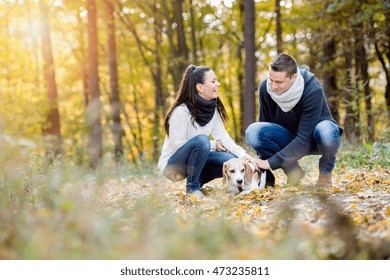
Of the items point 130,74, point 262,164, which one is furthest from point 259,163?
point 130,74

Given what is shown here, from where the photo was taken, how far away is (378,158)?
24.6ft

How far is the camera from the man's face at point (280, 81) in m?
5.11

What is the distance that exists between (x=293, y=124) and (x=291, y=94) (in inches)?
22.9

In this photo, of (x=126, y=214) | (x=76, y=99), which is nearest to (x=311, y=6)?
(x=126, y=214)

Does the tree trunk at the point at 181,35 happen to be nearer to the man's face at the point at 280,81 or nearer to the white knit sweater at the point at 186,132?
the white knit sweater at the point at 186,132

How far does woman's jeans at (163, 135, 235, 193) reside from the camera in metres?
5.66

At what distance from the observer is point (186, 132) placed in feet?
19.1

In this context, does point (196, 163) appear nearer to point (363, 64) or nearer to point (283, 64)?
point (283, 64)

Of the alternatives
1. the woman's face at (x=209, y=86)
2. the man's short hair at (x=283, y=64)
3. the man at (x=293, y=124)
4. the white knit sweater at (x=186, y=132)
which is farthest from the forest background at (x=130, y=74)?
the man's short hair at (x=283, y=64)

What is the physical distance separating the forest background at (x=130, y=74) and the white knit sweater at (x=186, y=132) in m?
0.71

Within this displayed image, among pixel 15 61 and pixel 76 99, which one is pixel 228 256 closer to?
pixel 15 61

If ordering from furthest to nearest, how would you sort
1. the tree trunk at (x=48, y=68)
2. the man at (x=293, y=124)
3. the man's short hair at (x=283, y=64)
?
the tree trunk at (x=48, y=68) → the man at (x=293, y=124) → the man's short hair at (x=283, y=64)

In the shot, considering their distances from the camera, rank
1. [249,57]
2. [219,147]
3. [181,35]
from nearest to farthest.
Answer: [219,147], [249,57], [181,35]
